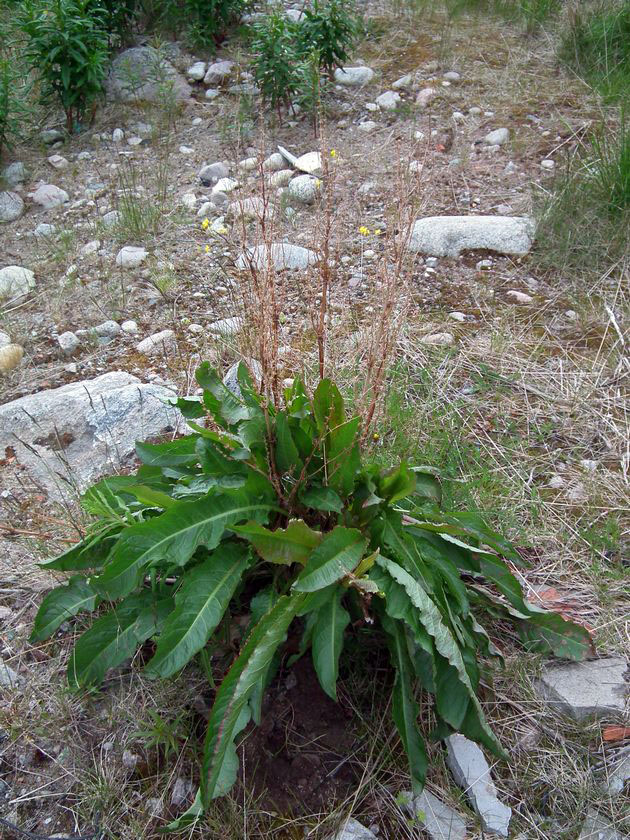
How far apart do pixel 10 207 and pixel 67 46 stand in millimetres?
1208

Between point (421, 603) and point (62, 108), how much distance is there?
5210mm

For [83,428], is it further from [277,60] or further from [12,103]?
[277,60]

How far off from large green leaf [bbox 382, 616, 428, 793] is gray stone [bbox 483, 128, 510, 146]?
3911mm

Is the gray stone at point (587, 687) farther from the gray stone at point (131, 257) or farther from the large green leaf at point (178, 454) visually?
the gray stone at point (131, 257)

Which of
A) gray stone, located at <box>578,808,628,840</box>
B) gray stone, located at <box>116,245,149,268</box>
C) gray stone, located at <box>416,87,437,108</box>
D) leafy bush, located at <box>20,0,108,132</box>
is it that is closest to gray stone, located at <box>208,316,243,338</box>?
gray stone, located at <box>116,245,149,268</box>

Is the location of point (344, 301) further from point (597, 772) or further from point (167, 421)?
point (597, 772)

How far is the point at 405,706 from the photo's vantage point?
1920 millimetres

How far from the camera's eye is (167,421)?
3.00 m

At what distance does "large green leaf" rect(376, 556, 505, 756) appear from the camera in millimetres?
1842

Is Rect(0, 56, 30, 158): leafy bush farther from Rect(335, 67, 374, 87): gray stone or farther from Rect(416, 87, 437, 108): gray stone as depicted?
Rect(416, 87, 437, 108): gray stone

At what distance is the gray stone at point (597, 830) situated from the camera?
1.90 metres

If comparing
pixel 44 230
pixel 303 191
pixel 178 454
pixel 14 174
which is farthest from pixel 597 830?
pixel 14 174

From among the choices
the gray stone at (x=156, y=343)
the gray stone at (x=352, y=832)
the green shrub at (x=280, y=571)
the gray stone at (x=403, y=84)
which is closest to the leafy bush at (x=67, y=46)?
the gray stone at (x=403, y=84)

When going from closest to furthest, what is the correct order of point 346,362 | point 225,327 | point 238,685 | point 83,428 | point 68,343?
point 238,685, point 83,428, point 346,362, point 225,327, point 68,343
